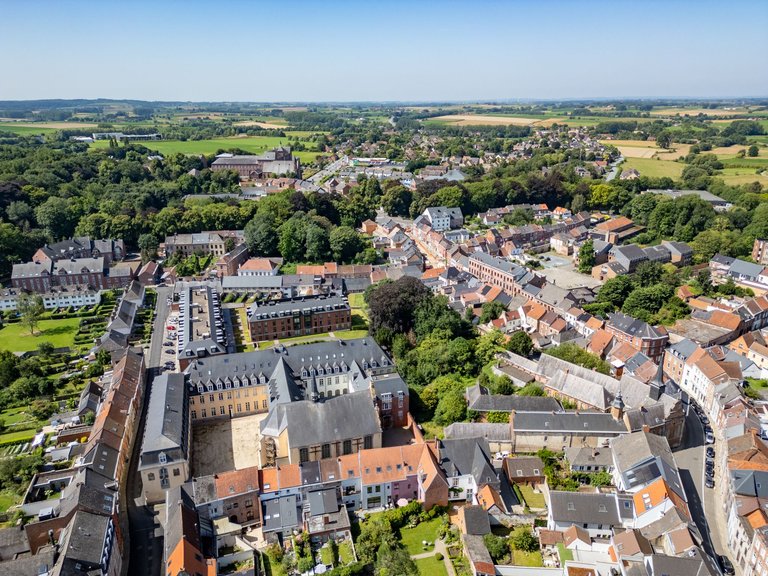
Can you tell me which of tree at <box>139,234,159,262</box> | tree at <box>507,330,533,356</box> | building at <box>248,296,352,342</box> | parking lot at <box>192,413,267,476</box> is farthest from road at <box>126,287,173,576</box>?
tree at <box>139,234,159,262</box>

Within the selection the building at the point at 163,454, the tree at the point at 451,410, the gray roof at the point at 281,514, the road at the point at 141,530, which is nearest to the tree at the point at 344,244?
the road at the point at 141,530

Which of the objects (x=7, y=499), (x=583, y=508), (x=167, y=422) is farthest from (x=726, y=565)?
(x=7, y=499)

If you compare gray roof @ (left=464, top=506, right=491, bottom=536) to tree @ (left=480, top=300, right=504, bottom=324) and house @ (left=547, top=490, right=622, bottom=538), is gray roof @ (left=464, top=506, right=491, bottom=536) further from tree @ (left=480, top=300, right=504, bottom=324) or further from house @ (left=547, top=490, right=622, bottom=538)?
tree @ (left=480, top=300, right=504, bottom=324)

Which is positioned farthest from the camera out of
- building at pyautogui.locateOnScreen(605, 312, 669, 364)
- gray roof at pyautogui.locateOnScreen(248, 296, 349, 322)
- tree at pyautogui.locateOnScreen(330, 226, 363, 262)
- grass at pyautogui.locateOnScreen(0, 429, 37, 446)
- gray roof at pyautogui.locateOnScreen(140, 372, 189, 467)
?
tree at pyautogui.locateOnScreen(330, 226, 363, 262)

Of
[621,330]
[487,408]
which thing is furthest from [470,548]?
[621,330]

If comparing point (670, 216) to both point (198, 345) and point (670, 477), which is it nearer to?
point (670, 477)

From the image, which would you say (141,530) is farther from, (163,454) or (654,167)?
(654,167)
